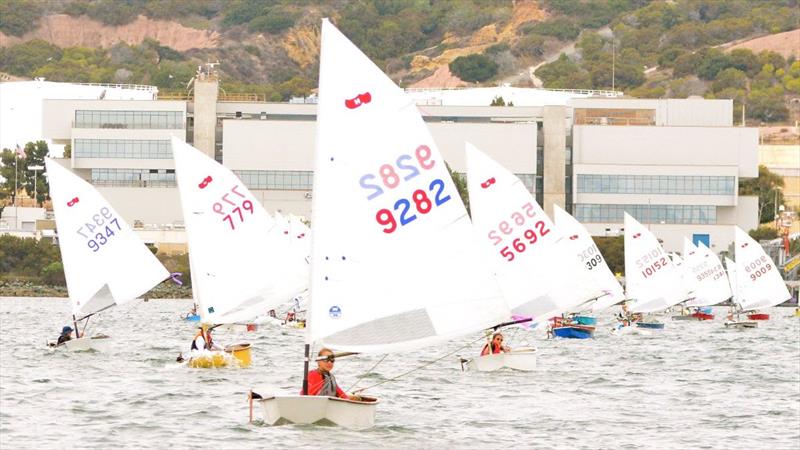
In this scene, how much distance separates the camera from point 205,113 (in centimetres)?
15762

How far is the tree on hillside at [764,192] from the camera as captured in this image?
184 meters

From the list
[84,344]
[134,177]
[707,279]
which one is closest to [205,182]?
[84,344]

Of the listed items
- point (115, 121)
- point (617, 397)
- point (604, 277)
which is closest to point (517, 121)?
point (115, 121)

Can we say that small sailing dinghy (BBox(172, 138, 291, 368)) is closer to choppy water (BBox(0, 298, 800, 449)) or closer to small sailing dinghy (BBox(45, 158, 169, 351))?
choppy water (BBox(0, 298, 800, 449))

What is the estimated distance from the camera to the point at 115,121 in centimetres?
15412

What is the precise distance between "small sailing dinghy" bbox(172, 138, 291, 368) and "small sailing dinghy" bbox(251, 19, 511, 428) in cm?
Result: 1707

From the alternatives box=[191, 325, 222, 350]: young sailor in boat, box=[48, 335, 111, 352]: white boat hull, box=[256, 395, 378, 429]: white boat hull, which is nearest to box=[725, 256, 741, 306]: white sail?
box=[48, 335, 111, 352]: white boat hull

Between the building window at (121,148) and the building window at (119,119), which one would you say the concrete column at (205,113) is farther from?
the building window at (121,148)

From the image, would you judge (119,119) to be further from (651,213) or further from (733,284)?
(733,284)

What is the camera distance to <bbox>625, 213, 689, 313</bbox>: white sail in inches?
3029

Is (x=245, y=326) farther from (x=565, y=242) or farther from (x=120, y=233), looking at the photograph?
(x=565, y=242)

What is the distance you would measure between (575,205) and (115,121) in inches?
1541

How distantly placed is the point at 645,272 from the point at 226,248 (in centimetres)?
3253

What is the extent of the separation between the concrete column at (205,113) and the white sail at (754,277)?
75.9m
